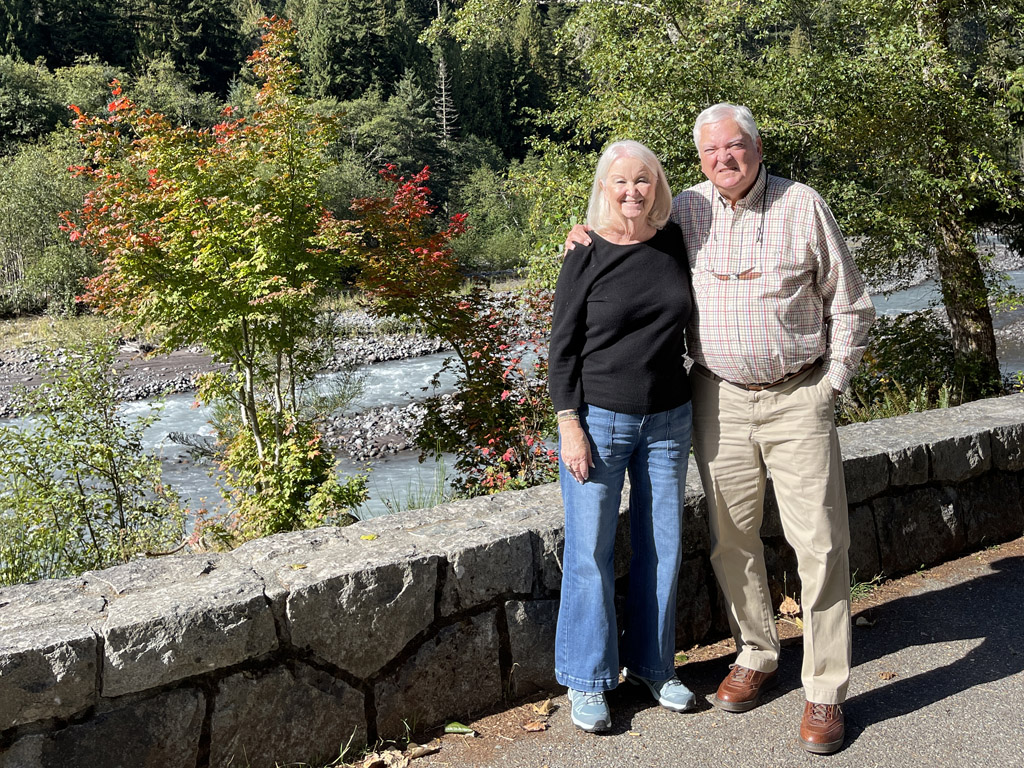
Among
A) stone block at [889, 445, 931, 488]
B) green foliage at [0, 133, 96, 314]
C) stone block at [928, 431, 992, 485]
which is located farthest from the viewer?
green foliage at [0, 133, 96, 314]

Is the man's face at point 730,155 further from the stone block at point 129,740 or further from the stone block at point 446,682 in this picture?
the stone block at point 129,740

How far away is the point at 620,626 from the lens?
3.30 meters

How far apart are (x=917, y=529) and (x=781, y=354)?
1743mm

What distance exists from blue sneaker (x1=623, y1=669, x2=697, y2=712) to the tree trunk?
19.1 feet

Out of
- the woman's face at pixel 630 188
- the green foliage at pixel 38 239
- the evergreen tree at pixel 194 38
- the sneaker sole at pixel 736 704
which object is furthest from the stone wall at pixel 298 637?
the evergreen tree at pixel 194 38

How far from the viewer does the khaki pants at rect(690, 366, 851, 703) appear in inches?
113

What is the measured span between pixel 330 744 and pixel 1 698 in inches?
36.7

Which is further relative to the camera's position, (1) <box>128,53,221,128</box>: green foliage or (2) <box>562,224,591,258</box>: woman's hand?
(1) <box>128,53,221,128</box>: green foliage

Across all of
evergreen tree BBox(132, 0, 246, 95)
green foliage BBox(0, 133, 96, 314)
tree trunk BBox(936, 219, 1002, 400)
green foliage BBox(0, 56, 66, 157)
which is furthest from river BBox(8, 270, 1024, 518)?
evergreen tree BBox(132, 0, 246, 95)

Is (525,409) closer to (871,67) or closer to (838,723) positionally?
(871,67)

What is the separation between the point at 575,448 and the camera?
2.82 m

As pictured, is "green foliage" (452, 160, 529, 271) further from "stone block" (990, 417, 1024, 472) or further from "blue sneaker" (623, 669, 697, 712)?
"blue sneaker" (623, 669, 697, 712)

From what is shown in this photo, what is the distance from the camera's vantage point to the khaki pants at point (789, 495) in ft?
9.46

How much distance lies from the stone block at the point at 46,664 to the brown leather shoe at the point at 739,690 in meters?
1.89
